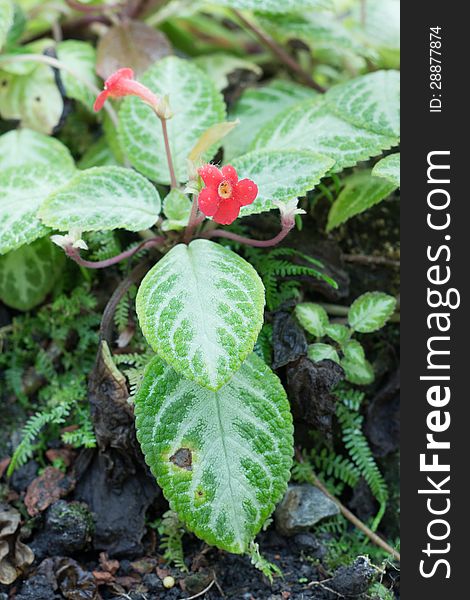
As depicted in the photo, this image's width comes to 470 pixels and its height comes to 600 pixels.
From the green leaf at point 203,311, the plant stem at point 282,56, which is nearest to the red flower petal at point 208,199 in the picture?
the green leaf at point 203,311

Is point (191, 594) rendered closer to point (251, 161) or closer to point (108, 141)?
point (251, 161)

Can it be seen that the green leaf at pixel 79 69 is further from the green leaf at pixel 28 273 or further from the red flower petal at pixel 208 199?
the red flower petal at pixel 208 199

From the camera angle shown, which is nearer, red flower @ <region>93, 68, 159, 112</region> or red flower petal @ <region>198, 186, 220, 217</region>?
red flower petal @ <region>198, 186, 220, 217</region>

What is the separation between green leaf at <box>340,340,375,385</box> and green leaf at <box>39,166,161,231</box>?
500 millimetres

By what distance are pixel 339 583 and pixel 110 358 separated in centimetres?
61

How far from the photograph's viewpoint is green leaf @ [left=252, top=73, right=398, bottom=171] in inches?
58.8

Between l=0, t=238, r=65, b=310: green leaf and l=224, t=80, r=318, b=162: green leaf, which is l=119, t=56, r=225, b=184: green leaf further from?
l=0, t=238, r=65, b=310: green leaf

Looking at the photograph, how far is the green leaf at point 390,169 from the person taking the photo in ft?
4.50

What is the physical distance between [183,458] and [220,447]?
0.07 metres

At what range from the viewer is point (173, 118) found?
165 cm

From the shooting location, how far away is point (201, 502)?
1219 millimetres

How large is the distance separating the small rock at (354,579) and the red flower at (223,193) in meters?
0.67

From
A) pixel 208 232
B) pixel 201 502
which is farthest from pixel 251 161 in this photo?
pixel 201 502

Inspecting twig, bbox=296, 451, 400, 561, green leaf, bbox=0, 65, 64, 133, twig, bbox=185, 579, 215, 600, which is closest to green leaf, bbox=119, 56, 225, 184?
A: green leaf, bbox=0, 65, 64, 133
